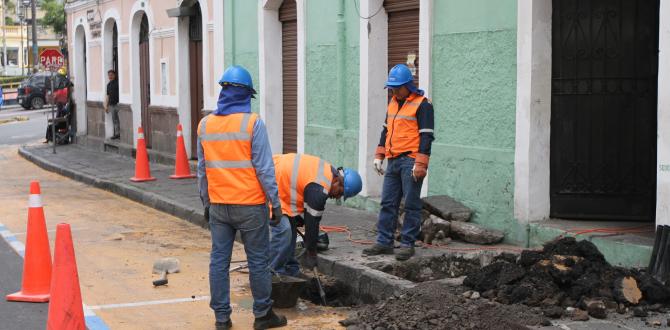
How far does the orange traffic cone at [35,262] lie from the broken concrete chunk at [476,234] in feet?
13.2

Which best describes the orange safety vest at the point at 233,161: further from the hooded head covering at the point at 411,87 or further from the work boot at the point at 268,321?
the hooded head covering at the point at 411,87

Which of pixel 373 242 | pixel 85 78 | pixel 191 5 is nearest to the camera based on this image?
pixel 373 242

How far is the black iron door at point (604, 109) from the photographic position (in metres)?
9.32

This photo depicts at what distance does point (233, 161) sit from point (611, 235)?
12.4ft

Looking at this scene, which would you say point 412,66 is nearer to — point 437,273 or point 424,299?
point 437,273

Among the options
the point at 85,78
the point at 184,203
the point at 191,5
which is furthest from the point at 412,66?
the point at 85,78

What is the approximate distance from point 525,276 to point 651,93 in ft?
9.87

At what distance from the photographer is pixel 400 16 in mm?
12508

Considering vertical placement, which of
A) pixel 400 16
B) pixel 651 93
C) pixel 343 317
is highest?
pixel 400 16

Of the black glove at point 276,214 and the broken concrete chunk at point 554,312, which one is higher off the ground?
the black glove at point 276,214

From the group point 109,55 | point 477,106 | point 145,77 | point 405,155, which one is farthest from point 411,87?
point 109,55

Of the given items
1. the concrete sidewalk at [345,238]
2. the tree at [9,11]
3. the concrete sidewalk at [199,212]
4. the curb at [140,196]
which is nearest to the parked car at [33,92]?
the concrete sidewalk at [199,212]

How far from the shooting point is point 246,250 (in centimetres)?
708

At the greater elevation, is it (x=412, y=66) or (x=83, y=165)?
(x=412, y=66)
